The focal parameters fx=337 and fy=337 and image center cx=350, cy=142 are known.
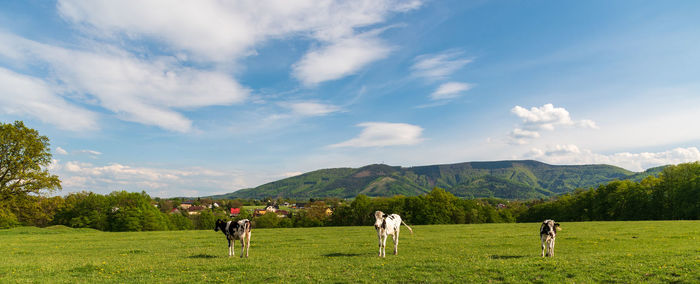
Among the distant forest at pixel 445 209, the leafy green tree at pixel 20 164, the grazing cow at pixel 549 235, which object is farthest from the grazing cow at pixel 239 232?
the distant forest at pixel 445 209

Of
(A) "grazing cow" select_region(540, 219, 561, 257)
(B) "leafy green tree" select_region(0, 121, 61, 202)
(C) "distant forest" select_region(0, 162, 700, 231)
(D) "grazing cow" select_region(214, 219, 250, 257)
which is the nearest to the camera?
(A) "grazing cow" select_region(540, 219, 561, 257)

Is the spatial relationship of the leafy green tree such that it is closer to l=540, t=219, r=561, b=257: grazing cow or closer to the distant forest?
the distant forest

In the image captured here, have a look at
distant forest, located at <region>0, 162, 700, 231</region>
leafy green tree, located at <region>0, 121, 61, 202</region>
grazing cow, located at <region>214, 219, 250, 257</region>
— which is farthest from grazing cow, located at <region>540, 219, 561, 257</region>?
distant forest, located at <region>0, 162, 700, 231</region>

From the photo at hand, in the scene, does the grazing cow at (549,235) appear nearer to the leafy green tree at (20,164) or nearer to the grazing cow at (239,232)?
the grazing cow at (239,232)

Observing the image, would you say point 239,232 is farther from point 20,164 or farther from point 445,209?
point 445,209

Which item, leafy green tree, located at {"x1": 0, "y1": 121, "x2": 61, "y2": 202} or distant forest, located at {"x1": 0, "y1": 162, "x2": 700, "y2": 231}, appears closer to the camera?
leafy green tree, located at {"x1": 0, "y1": 121, "x2": 61, "y2": 202}

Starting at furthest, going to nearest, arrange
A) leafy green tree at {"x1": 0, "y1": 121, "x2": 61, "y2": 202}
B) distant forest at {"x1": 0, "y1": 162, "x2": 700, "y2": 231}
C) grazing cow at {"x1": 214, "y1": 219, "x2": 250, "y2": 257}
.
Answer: distant forest at {"x1": 0, "y1": 162, "x2": 700, "y2": 231} → leafy green tree at {"x1": 0, "y1": 121, "x2": 61, "y2": 202} → grazing cow at {"x1": 214, "y1": 219, "x2": 250, "y2": 257}

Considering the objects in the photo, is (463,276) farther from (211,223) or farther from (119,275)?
(211,223)

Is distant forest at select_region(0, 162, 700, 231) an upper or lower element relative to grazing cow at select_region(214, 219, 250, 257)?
lower

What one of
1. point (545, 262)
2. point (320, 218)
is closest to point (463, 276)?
point (545, 262)

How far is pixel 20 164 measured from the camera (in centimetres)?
4203

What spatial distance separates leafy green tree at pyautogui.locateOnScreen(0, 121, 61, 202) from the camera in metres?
41.7

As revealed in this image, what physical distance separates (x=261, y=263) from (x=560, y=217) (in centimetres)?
11116

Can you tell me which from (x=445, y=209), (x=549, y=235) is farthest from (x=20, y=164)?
(x=445, y=209)
